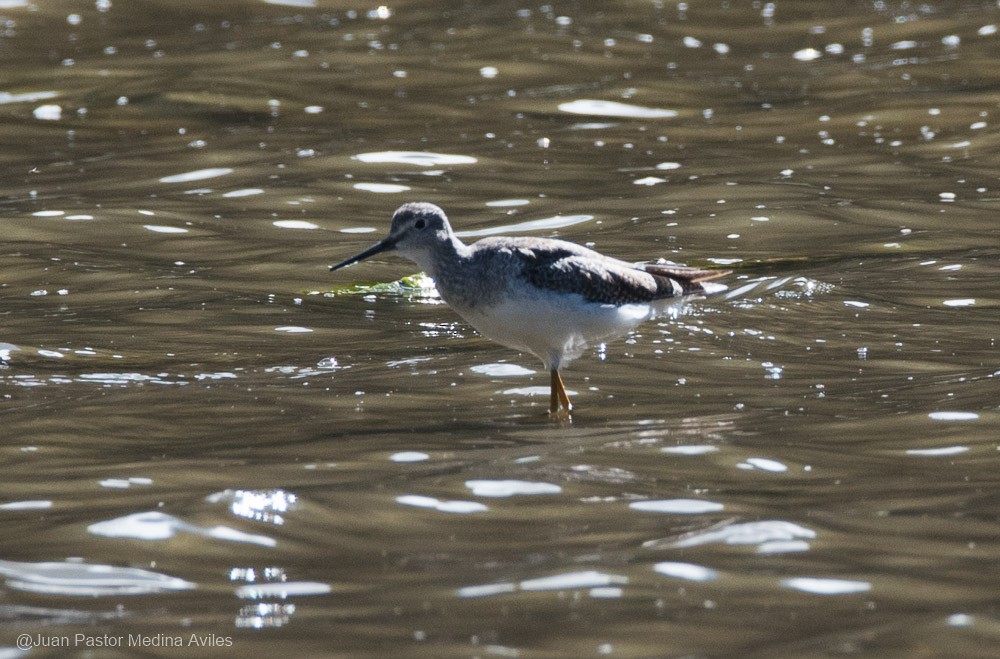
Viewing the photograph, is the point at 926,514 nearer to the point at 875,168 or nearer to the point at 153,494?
the point at 153,494

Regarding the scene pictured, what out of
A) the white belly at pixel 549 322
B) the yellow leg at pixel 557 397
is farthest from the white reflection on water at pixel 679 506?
the white belly at pixel 549 322

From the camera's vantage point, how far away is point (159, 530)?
5.38 m

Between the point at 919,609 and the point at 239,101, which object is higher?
the point at 239,101

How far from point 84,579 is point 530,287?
3.29m

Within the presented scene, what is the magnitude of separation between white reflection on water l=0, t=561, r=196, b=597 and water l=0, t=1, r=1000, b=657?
16 mm

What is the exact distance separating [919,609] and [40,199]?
32.3 ft

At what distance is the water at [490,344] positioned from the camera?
15.8ft

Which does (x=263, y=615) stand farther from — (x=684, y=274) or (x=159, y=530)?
(x=684, y=274)

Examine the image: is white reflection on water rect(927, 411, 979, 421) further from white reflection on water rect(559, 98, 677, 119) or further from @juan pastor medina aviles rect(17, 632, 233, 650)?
white reflection on water rect(559, 98, 677, 119)

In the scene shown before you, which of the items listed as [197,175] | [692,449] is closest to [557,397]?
[692,449]

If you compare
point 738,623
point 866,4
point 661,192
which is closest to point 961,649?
point 738,623

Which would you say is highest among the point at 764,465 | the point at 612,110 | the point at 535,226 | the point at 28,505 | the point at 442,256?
the point at 612,110

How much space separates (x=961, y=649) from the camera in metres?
4.31

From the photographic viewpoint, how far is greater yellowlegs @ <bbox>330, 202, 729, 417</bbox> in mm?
7605
